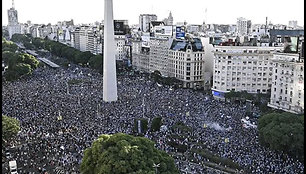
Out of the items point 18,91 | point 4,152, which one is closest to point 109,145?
point 4,152

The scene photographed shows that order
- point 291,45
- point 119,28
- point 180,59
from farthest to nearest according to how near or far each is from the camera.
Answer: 1. point 119,28
2. point 180,59
3. point 291,45

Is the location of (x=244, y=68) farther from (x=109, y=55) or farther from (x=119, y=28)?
(x=119, y=28)

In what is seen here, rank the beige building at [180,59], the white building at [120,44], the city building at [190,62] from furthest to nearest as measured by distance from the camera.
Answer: the white building at [120,44], the beige building at [180,59], the city building at [190,62]

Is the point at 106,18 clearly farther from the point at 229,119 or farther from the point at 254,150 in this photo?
the point at 254,150

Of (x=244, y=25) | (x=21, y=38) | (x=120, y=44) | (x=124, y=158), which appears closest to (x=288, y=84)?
(x=124, y=158)

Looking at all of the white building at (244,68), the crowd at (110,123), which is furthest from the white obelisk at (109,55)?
the white building at (244,68)

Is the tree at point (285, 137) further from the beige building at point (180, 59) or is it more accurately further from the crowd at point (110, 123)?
the beige building at point (180, 59)
